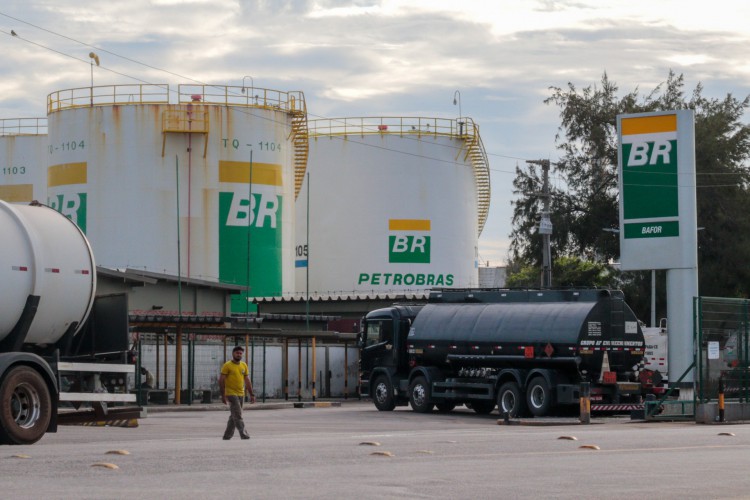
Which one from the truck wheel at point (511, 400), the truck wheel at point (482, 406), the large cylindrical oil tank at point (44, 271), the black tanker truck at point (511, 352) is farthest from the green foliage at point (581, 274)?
the large cylindrical oil tank at point (44, 271)

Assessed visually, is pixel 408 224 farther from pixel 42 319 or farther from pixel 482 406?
pixel 42 319

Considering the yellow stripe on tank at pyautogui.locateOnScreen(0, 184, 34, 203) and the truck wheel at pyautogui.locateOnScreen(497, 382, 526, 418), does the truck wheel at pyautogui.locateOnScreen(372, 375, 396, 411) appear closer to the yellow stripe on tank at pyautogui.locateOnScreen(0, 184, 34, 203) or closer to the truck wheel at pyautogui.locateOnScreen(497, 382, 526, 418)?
the truck wheel at pyautogui.locateOnScreen(497, 382, 526, 418)

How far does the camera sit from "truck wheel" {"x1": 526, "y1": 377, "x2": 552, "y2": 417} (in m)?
32.5

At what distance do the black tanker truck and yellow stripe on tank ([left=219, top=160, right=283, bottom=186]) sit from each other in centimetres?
2052

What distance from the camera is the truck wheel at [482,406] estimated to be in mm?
36031

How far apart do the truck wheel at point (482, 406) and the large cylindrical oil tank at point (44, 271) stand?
1671 cm

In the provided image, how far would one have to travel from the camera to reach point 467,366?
35750 millimetres

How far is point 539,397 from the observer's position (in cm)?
3306

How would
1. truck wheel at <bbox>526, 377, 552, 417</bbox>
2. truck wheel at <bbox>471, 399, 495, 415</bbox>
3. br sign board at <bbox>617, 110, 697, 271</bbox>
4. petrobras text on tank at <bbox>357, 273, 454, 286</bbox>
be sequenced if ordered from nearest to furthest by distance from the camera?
truck wheel at <bbox>526, 377, 552, 417</bbox> < br sign board at <bbox>617, 110, 697, 271</bbox> < truck wheel at <bbox>471, 399, 495, 415</bbox> < petrobras text on tank at <bbox>357, 273, 454, 286</bbox>

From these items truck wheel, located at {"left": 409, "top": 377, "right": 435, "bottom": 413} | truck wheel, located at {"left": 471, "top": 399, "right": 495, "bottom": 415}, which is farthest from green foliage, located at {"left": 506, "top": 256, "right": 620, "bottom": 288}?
truck wheel, located at {"left": 409, "top": 377, "right": 435, "bottom": 413}

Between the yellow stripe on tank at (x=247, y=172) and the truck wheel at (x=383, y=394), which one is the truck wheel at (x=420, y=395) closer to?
the truck wheel at (x=383, y=394)

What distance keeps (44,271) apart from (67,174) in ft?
128

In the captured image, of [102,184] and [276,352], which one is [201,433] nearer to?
[276,352]

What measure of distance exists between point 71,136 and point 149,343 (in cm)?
1518
